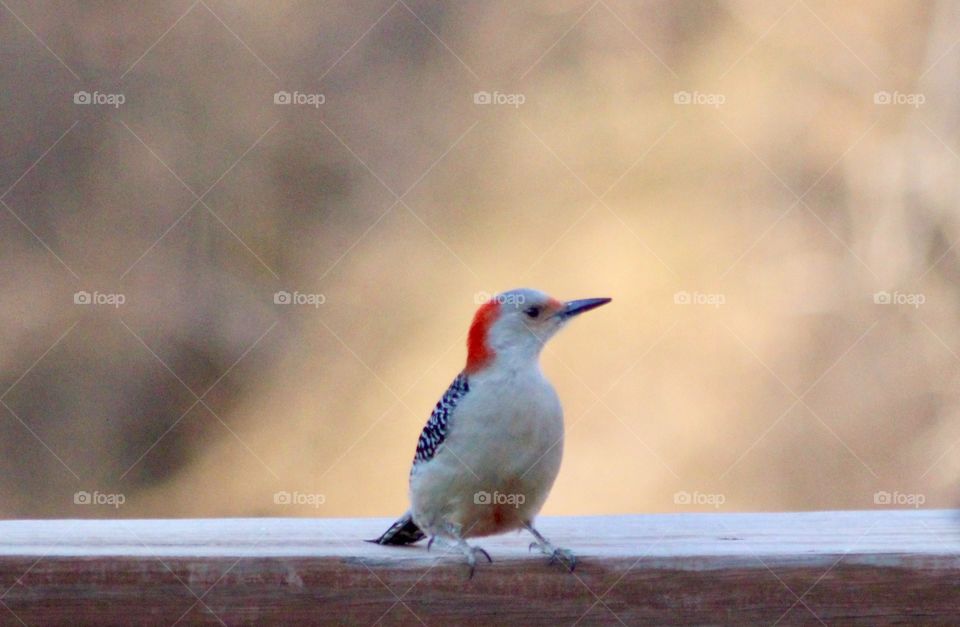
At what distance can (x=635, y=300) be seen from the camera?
7.55m

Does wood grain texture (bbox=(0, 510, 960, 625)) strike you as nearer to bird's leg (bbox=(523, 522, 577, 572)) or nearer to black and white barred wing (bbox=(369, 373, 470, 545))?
bird's leg (bbox=(523, 522, 577, 572))

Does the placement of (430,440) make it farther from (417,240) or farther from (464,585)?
(417,240)

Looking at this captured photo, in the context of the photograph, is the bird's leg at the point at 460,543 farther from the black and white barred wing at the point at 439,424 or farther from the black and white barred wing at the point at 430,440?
the black and white barred wing at the point at 439,424

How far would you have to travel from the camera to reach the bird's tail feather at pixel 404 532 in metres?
2.57

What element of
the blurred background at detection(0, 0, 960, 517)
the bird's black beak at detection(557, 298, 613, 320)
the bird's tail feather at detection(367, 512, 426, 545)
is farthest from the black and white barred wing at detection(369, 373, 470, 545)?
the blurred background at detection(0, 0, 960, 517)

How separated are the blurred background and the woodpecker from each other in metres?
4.21

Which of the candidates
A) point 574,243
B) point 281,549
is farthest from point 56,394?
point 281,549

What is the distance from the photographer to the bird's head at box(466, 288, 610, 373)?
2.81 meters

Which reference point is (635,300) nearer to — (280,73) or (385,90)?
(385,90)

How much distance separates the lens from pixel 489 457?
258cm

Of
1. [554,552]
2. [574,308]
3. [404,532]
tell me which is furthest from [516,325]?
[554,552]

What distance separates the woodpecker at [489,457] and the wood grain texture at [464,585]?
12.1 inches

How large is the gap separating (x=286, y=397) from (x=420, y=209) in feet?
5.17

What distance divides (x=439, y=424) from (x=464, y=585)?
66cm
